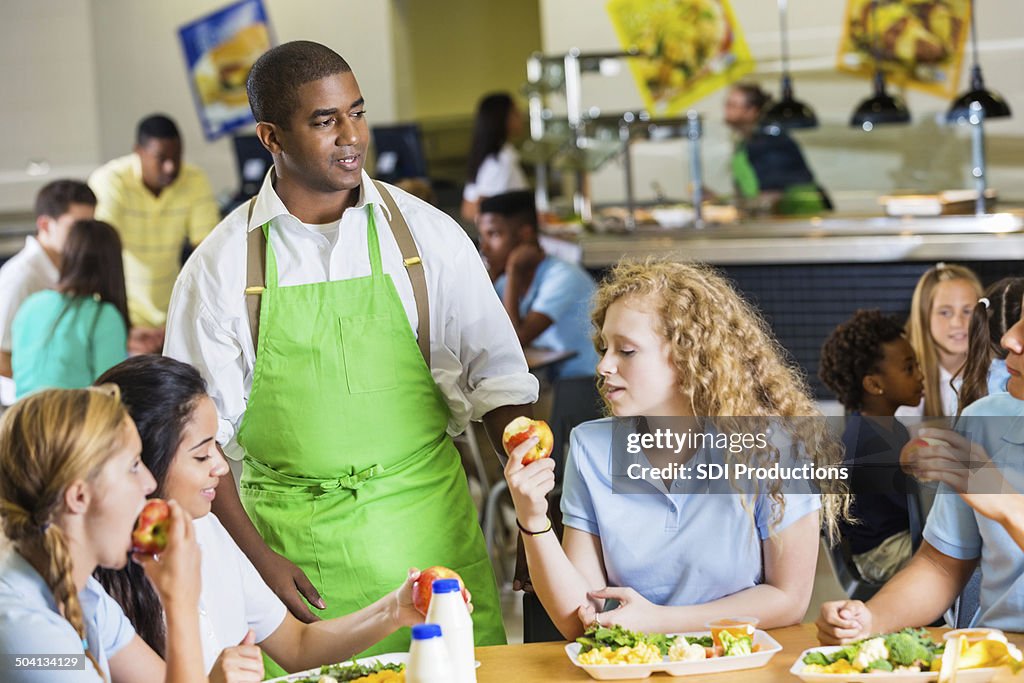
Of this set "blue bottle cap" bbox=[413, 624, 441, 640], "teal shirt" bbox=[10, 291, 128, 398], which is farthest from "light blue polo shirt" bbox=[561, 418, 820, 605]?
"teal shirt" bbox=[10, 291, 128, 398]

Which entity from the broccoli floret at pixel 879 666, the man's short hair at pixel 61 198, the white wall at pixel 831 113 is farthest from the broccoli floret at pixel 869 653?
the white wall at pixel 831 113

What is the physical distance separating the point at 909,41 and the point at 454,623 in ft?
20.4

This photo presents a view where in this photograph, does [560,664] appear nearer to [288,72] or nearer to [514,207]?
[288,72]

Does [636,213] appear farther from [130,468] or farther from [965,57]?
[130,468]

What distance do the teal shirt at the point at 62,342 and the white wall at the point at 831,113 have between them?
3975 mm

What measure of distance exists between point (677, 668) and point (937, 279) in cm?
182

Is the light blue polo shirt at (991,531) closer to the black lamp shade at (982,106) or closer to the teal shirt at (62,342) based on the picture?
the teal shirt at (62,342)

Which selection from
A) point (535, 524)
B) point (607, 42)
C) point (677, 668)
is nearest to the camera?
point (677, 668)

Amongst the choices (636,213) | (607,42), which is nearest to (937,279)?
(636,213)

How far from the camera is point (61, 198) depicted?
14.2 feet

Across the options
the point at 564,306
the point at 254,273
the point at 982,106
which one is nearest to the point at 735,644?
the point at 254,273

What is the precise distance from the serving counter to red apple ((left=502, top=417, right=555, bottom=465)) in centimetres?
281

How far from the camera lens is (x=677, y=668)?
66.0 inches

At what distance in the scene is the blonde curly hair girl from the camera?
2033 mm
